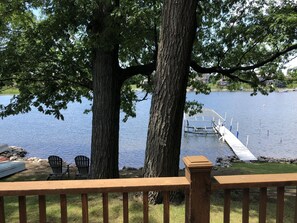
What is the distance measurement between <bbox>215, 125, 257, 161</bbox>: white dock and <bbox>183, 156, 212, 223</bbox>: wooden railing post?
1861cm

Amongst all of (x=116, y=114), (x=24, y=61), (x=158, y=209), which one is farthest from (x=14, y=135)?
(x=158, y=209)

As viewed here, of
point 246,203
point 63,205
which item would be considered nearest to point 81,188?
point 63,205

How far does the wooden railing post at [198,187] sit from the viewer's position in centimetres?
200

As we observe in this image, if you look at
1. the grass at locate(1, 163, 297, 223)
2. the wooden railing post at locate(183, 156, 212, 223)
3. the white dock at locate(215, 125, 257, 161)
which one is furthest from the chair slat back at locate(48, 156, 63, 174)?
the white dock at locate(215, 125, 257, 161)

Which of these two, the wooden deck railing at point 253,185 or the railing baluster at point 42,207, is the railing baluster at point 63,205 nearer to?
the railing baluster at point 42,207

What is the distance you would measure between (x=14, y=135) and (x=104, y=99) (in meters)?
26.1

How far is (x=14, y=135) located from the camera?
2952 cm

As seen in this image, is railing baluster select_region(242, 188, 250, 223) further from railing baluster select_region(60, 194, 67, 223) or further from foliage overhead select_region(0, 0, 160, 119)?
foliage overhead select_region(0, 0, 160, 119)

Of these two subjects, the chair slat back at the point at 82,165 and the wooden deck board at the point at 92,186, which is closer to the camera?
the wooden deck board at the point at 92,186

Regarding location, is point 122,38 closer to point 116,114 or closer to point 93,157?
point 116,114

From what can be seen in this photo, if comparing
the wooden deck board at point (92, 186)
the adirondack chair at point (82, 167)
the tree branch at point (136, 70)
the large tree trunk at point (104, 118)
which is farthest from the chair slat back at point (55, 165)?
the wooden deck board at point (92, 186)

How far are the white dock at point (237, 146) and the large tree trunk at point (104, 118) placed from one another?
1474cm

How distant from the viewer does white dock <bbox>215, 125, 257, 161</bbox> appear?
800 inches

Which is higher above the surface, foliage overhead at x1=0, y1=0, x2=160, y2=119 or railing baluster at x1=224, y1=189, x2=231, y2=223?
foliage overhead at x1=0, y1=0, x2=160, y2=119
